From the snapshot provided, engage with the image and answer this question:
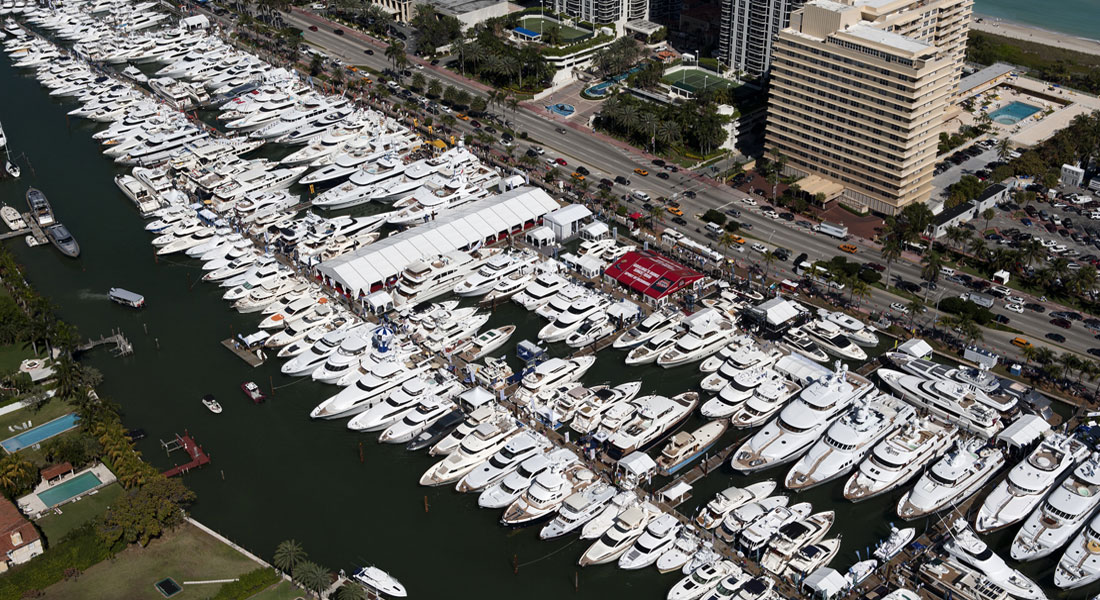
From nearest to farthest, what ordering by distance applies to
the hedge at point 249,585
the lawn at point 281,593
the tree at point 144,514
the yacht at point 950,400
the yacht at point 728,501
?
the hedge at point 249,585, the lawn at point 281,593, the tree at point 144,514, the yacht at point 728,501, the yacht at point 950,400

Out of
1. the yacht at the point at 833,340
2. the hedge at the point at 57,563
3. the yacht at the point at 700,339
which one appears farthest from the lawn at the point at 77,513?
the yacht at the point at 833,340

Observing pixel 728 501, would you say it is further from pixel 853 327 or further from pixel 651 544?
pixel 853 327

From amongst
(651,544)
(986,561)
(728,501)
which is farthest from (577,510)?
(986,561)

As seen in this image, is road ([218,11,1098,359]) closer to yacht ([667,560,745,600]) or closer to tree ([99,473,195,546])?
yacht ([667,560,745,600])

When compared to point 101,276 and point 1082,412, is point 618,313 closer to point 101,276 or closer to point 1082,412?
point 1082,412

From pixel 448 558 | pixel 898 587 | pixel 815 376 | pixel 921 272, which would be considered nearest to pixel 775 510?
pixel 898 587

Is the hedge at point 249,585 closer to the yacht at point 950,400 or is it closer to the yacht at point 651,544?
the yacht at point 651,544
